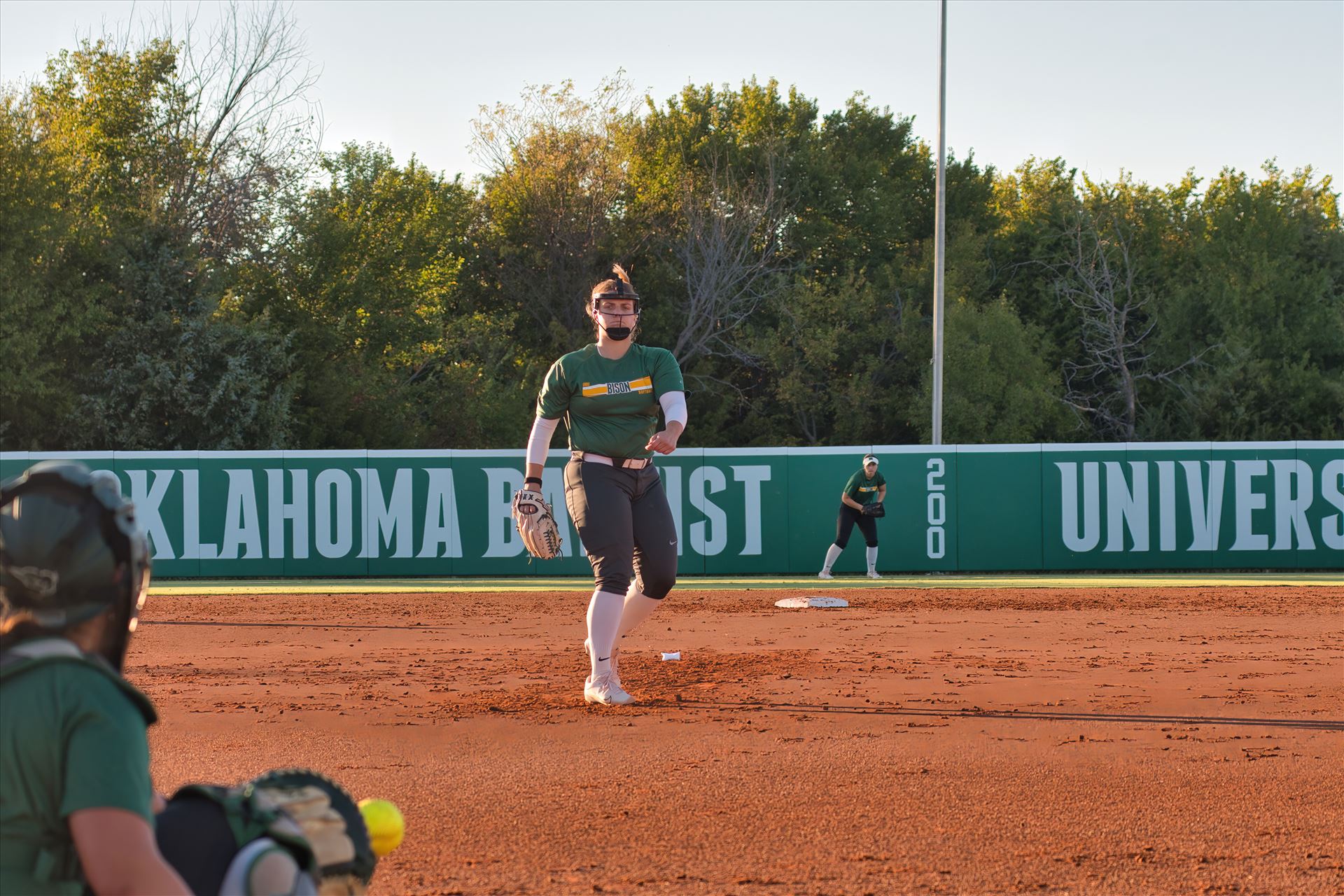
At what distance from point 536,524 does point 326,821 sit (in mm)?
5048

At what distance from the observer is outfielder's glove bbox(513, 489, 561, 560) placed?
7.44m

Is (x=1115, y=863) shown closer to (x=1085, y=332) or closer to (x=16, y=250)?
(x=16, y=250)

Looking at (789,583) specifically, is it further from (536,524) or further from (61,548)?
(61,548)

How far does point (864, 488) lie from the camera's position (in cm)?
1867

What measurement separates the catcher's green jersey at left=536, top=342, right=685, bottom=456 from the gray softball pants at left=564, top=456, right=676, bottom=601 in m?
0.14

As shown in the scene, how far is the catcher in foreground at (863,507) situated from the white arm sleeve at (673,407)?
37.9ft

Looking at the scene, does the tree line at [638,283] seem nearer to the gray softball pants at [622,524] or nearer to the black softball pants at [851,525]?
the black softball pants at [851,525]

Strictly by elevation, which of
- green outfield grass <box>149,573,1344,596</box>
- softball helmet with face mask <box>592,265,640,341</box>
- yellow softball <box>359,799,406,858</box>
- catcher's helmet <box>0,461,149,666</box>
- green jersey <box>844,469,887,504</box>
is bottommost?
green outfield grass <box>149,573,1344,596</box>

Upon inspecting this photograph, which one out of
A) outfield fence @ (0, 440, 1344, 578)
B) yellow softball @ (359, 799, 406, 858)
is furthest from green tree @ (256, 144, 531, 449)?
yellow softball @ (359, 799, 406, 858)

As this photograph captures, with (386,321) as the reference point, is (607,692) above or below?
below

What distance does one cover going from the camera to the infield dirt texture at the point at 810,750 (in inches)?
177

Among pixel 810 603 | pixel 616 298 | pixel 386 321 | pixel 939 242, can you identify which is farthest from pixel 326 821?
pixel 386 321

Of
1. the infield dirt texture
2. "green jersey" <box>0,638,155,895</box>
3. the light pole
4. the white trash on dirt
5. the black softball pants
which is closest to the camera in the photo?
"green jersey" <box>0,638,155,895</box>

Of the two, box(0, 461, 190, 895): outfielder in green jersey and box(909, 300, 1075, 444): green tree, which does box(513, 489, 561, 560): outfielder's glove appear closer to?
box(0, 461, 190, 895): outfielder in green jersey
